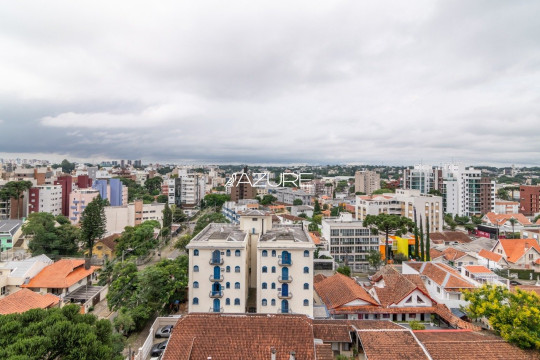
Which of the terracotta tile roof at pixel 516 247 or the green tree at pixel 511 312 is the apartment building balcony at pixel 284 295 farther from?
the terracotta tile roof at pixel 516 247

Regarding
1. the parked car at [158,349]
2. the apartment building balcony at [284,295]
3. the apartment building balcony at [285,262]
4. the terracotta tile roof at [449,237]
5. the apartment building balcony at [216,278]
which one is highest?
the apartment building balcony at [285,262]

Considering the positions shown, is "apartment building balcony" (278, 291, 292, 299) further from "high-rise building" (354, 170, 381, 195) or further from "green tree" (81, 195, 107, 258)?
"high-rise building" (354, 170, 381, 195)

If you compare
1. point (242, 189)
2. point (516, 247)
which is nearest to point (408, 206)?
point (516, 247)

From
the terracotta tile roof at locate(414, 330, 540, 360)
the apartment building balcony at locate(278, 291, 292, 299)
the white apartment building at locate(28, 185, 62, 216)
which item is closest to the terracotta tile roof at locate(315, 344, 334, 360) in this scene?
the terracotta tile roof at locate(414, 330, 540, 360)

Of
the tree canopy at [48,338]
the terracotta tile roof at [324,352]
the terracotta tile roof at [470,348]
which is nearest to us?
the tree canopy at [48,338]

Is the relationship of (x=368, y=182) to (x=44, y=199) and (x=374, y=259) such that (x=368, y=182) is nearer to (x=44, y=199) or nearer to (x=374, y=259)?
(x=374, y=259)

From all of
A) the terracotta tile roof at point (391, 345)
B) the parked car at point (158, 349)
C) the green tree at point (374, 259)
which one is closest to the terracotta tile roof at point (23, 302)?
the parked car at point (158, 349)

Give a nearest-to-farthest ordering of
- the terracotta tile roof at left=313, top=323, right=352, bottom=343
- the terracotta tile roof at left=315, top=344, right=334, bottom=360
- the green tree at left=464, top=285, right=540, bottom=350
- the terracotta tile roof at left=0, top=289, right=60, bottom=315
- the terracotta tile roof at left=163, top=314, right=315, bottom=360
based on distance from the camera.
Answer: the terracotta tile roof at left=163, top=314, right=315, bottom=360 → the terracotta tile roof at left=315, top=344, right=334, bottom=360 → the green tree at left=464, top=285, right=540, bottom=350 → the terracotta tile roof at left=313, top=323, right=352, bottom=343 → the terracotta tile roof at left=0, top=289, right=60, bottom=315
